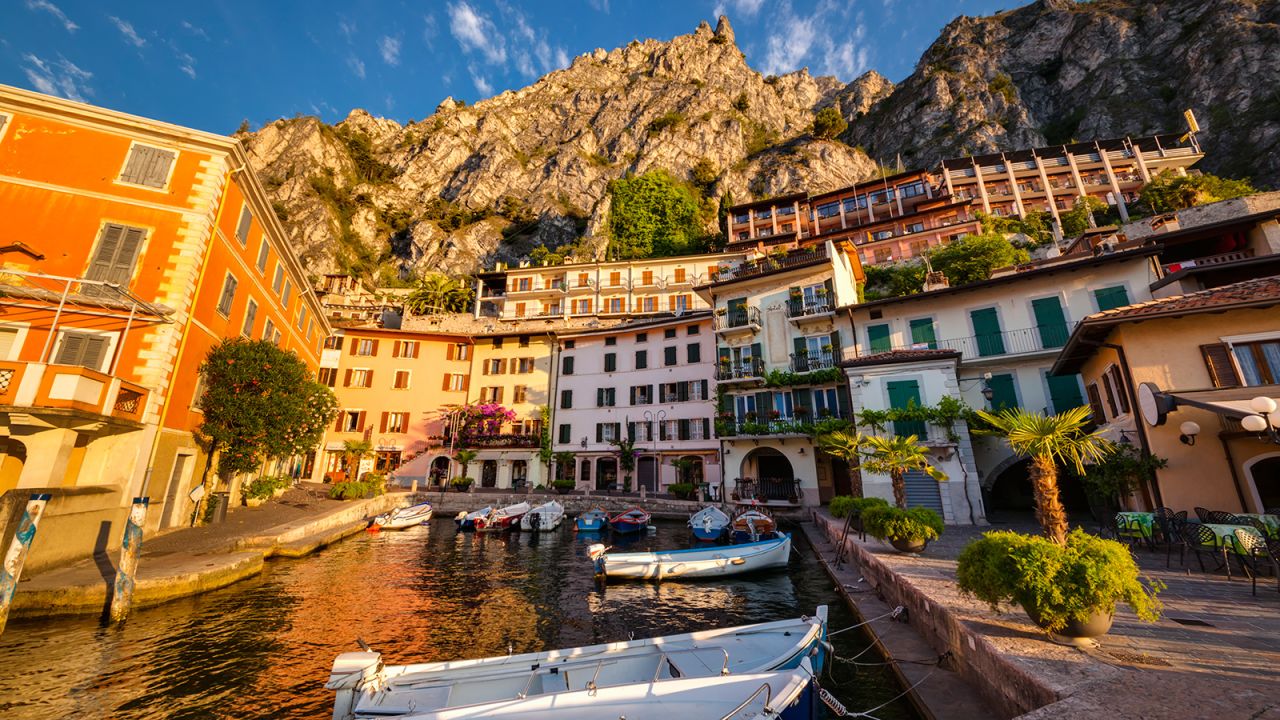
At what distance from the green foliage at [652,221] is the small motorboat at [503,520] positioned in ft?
130

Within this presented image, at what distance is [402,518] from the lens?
88.9 ft

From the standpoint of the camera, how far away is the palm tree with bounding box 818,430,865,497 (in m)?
20.0

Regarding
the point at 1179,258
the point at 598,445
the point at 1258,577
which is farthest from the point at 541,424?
the point at 1179,258

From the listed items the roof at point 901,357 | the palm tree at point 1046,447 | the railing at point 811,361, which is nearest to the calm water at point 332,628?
the palm tree at point 1046,447

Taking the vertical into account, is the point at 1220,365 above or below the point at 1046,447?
above

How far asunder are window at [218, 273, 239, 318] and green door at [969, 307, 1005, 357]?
3550 cm

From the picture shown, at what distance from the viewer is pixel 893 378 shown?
23.8m

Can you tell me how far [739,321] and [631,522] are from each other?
14864mm

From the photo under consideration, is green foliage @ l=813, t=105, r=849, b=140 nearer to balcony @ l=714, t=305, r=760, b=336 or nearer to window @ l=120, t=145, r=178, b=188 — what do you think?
balcony @ l=714, t=305, r=760, b=336

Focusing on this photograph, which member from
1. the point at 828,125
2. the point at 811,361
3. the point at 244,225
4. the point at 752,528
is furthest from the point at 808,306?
the point at 828,125

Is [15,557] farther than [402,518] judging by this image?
No

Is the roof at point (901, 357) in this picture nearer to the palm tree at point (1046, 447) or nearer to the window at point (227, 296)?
the palm tree at point (1046, 447)

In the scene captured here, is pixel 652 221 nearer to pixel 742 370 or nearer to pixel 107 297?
pixel 742 370


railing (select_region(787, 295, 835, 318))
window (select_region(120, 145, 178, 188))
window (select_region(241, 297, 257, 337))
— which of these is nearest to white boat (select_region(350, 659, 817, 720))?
window (select_region(120, 145, 178, 188))
